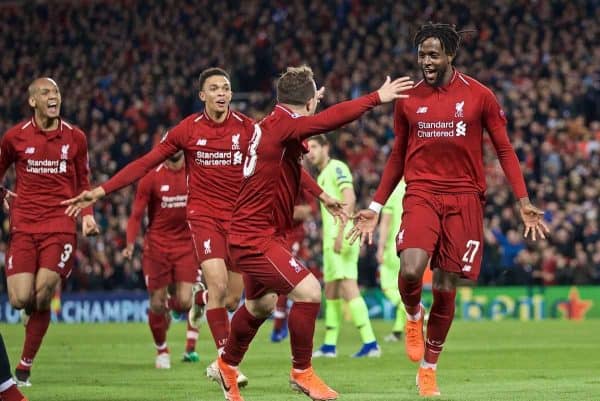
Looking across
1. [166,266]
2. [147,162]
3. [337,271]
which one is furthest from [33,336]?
[337,271]

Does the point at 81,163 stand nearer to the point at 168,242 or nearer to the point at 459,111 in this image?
the point at 168,242

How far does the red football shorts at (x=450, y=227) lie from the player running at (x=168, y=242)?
17.7 ft

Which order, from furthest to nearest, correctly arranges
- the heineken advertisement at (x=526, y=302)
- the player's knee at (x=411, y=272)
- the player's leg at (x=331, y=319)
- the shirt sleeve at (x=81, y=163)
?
the heineken advertisement at (x=526, y=302) < the player's leg at (x=331, y=319) < the shirt sleeve at (x=81, y=163) < the player's knee at (x=411, y=272)

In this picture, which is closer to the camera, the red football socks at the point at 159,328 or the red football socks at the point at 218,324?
the red football socks at the point at 218,324

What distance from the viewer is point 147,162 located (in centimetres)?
1003

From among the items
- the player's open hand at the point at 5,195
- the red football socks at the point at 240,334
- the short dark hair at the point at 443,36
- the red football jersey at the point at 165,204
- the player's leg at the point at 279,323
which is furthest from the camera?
the player's leg at the point at 279,323

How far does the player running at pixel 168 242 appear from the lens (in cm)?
1503

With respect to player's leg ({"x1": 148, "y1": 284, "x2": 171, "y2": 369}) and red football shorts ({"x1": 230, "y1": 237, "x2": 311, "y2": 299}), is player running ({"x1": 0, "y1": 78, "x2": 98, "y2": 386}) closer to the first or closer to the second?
player's leg ({"x1": 148, "y1": 284, "x2": 171, "y2": 369})

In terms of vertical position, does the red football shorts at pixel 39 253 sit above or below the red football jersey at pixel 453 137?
below

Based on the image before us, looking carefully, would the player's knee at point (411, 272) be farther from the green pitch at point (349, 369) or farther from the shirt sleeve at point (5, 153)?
the shirt sleeve at point (5, 153)

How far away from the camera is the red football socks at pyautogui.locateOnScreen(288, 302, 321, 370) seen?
9.24 m

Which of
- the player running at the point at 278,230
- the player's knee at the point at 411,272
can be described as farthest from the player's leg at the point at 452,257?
the player running at the point at 278,230

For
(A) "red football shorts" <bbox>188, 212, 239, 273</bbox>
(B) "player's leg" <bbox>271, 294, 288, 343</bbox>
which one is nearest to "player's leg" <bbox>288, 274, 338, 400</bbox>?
(A) "red football shorts" <bbox>188, 212, 239, 273</bbox>

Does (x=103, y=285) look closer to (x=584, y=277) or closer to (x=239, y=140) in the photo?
(x=584, y=277)
